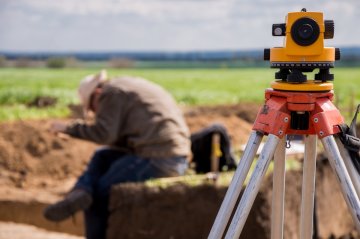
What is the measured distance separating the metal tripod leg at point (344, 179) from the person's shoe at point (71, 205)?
2871 mm

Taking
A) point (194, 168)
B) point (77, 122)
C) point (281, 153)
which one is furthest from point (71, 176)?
point (281, 153)

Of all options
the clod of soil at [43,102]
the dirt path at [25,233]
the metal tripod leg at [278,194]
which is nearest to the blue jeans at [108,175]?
the dirt path at [25,233]

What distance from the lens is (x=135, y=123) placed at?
5504mm

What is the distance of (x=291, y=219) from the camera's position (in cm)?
557

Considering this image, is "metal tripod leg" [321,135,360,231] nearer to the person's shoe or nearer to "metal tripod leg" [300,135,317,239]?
"metal tripod leg" [300,135,317,239]

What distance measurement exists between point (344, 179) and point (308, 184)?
37cm

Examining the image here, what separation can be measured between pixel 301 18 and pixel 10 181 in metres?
6.93

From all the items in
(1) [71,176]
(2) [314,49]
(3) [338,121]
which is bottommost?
(1) [71,176]

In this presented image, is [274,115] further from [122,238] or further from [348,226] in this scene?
[348,226]

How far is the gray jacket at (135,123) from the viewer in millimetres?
5406

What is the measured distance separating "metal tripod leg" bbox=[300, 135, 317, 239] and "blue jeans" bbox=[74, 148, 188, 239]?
268cm

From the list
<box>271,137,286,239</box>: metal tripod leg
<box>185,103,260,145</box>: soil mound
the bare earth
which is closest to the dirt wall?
the bare earth

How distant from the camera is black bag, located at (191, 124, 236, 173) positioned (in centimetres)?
596

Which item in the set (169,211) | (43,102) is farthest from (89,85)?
(43,102)
